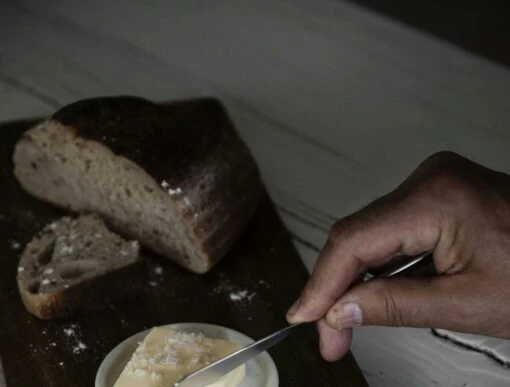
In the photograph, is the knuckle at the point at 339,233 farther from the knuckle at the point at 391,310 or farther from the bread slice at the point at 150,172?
the bread slice at the point at 150,172

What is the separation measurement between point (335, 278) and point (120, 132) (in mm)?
706

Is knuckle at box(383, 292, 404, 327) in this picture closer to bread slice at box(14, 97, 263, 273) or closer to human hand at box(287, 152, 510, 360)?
human hand at box(287, 152, 510, 360)

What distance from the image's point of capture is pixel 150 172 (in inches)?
71.7

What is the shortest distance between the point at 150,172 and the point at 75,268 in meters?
0.22

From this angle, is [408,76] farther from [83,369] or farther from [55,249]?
[83,369]

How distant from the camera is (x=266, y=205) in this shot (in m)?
2.04

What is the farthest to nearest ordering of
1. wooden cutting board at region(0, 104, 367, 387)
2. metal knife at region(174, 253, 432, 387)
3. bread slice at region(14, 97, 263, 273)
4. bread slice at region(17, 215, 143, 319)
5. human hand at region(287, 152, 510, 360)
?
bread slice at region(14, 97, 263, 273) → bread slice at region(17, 215, 143, 319) → wooden cutting board at region(0, 104, 367, 387) → metal knife at region(174, 253, 432, 387) → human hand at region(287, 152, 510, 360)

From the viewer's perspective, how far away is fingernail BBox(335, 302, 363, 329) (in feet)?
4.39

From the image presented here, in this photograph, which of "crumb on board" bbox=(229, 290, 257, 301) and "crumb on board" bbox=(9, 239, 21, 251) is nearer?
"crumb on board" bbox=(229, 290, 257, 301)

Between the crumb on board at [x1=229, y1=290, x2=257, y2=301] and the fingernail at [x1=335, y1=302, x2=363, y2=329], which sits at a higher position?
the fingernail at [x1=335, y1=302, x2=363, y2=329]

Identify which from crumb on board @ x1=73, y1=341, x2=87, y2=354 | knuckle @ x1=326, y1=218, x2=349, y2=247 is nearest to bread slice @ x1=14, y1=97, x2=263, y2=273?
crumb on board @ x1=73, y1=341, x2=87, y2=354

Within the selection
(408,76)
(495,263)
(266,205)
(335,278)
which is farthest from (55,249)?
(408,76)

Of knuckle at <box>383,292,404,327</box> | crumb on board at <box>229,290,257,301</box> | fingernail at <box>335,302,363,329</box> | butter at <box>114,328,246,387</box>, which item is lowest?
crumb on board at <box>229,290,257,301</box>

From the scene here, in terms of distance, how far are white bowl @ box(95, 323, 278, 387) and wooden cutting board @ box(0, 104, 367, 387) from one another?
7 cm
